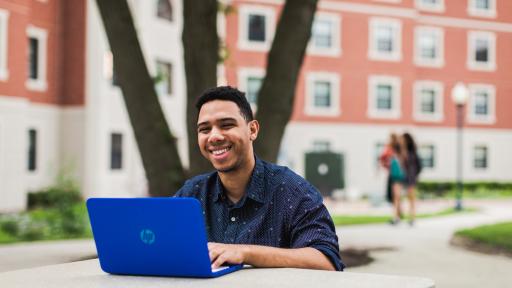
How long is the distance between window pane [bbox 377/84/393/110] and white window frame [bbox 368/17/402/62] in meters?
1.28

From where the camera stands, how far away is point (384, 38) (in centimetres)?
3853

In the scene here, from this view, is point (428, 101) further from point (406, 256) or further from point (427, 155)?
point (406, 256)

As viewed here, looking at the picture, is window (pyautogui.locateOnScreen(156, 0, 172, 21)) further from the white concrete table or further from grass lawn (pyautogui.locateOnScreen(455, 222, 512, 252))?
the white concrete table

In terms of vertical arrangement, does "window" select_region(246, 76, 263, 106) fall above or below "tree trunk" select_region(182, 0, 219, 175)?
above

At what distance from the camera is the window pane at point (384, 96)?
38562 millimetres

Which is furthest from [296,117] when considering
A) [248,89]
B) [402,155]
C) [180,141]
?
[402,155]

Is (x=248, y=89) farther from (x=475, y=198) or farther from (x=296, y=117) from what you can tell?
(x=475, y=198)

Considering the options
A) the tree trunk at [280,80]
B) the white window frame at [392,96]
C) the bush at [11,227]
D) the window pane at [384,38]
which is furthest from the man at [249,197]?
the window pane at [384,38]

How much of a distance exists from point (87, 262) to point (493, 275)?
23.1ft

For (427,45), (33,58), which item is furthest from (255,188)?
(427,45)

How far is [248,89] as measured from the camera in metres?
36.6

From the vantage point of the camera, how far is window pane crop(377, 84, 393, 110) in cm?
3856

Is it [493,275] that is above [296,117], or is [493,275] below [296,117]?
below

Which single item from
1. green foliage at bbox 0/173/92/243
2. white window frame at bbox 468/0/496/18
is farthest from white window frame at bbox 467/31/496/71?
green foliage at bbox 0/173/92/243
